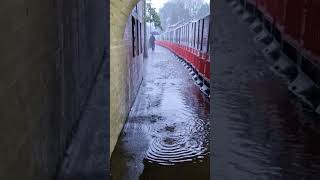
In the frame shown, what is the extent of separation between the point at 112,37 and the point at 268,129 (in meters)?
4.29

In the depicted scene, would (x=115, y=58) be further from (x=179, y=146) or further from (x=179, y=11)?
(x=179, y=11)

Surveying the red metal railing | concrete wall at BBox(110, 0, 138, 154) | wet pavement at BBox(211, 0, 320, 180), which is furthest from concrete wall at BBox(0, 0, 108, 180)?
the red metal railing

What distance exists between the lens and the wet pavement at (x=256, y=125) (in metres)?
3.68

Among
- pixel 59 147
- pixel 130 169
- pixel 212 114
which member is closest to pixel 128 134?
pixel 130 169

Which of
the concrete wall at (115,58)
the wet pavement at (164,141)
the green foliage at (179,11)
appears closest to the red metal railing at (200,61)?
the wet pavement at (164,141)

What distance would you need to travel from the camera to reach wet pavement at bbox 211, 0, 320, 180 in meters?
3.68

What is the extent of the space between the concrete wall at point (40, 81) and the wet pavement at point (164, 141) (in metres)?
2.58

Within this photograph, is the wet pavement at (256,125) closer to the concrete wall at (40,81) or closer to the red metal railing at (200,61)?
the concrete wall at (40,81)

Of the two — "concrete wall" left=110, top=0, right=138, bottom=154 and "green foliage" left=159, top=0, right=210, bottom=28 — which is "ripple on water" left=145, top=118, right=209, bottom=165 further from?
"green foliage" left=159, top=0, right=210, bottom=28

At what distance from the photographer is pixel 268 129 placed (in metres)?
4.26

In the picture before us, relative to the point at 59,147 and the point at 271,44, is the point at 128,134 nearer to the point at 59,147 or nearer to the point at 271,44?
the point at 271,44

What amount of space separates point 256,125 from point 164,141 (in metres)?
4.99

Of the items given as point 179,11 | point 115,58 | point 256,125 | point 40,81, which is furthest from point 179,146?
point 179,11

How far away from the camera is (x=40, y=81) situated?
3.33 meters
